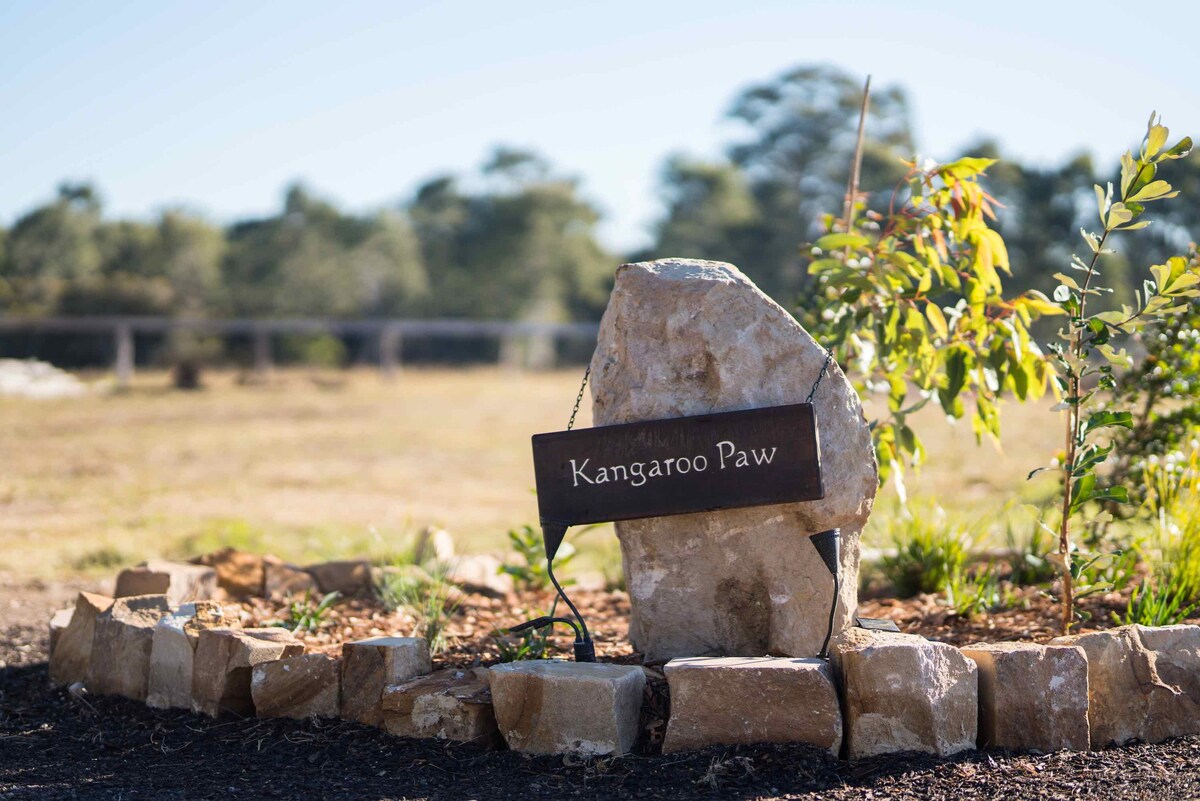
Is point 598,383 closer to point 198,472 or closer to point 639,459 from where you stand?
point 639,459

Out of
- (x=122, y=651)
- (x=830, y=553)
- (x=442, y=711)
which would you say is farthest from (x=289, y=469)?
(x=830, y=553)

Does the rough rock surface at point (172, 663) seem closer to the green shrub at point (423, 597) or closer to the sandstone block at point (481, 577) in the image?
the green shrub at point (423, 597)

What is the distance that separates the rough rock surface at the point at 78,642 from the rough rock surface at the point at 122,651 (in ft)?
0.19

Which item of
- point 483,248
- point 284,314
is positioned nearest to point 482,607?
point 284,314

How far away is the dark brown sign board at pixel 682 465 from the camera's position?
3283 millimetres

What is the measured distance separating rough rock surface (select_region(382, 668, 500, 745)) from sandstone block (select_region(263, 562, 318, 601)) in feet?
5.05

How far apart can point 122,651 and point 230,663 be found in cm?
60

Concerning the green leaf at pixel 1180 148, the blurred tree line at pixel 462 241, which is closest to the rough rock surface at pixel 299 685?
the green leaf at pixel 1180 148

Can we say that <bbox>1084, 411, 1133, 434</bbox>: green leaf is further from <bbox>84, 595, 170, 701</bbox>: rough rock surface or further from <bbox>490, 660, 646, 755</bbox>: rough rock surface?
<bbox>84, 595, 170, 701</bbox>: rough rock surface

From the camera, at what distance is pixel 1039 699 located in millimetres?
3037

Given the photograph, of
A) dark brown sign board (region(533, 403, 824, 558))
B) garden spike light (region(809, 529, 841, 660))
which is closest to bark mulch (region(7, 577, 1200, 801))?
garden spike light (region(809, 529, 841, 660))

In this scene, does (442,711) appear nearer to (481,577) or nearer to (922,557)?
(481,577)

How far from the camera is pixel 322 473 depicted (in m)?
10.4

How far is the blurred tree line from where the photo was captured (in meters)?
25.2
